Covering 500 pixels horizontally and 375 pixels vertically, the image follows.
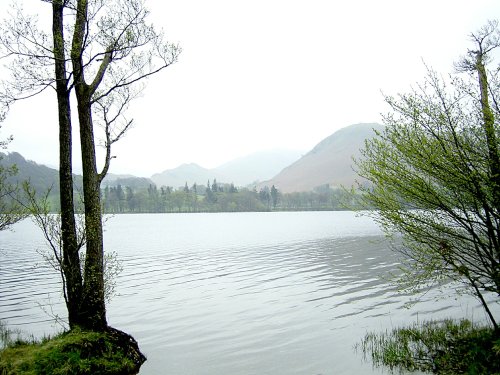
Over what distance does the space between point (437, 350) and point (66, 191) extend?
1403 centimetres

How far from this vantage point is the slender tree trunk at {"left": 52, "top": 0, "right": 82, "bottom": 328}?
42.6 ft

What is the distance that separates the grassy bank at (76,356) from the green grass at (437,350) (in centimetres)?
852

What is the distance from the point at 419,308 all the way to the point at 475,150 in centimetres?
1223

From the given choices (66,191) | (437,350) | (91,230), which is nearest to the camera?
(437,350)

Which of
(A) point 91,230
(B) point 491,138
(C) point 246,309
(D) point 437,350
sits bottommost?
(C) point 246,309

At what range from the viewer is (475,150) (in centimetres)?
1124

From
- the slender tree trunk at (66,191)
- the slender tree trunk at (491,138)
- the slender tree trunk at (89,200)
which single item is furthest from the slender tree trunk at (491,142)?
the slender tree trunk at (66,191)

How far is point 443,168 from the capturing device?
1111 centimetres

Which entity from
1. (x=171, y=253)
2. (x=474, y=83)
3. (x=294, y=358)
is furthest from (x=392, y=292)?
(x=171, y=253)

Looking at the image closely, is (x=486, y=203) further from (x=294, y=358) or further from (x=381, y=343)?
(x=294, y=358)

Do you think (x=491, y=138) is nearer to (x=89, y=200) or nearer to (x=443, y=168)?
(x=443, y=168)

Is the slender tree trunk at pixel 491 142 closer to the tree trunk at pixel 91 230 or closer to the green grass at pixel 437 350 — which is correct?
the green grass at pixel 437 350

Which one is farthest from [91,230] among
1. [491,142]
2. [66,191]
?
[491,142]

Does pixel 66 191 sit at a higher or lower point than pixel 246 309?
higher
